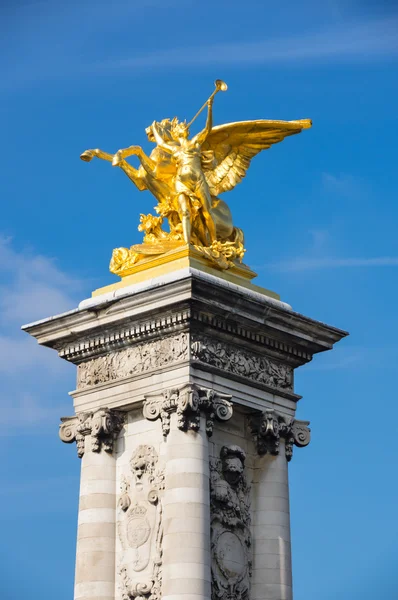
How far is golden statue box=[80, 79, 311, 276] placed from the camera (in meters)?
33.2

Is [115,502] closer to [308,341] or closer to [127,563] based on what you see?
[127,563]

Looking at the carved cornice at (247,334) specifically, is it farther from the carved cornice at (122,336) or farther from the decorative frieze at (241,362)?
the carved cornice at (122,336)

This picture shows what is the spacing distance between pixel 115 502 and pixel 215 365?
3.00 meters

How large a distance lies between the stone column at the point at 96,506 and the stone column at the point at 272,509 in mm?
2520

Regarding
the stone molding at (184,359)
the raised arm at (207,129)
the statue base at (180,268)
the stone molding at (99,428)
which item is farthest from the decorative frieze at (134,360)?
the raised arm at (207,129)

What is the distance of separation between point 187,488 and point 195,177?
601cm

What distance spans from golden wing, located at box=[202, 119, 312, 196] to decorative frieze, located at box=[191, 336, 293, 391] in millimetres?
3398

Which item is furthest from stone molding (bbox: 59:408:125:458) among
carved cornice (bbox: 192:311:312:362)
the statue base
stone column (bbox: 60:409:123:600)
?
carved cornice (bbox: 192:311:312:362)

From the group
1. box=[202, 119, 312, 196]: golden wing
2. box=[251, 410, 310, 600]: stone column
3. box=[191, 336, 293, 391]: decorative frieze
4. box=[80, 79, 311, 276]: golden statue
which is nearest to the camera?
box=[191, 336, 293, 391]: decorative frieze

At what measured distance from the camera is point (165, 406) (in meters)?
31.2

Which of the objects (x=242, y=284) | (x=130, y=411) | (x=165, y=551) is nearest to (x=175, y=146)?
(x=242, y=284)

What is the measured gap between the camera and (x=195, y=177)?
33.3 m

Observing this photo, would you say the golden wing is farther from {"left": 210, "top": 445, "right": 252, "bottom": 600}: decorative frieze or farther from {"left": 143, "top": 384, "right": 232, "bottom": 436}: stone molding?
{"left": 210, "top": 445, "right": 252, "bottom": 600}: decorative frieze

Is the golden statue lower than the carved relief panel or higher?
higher
